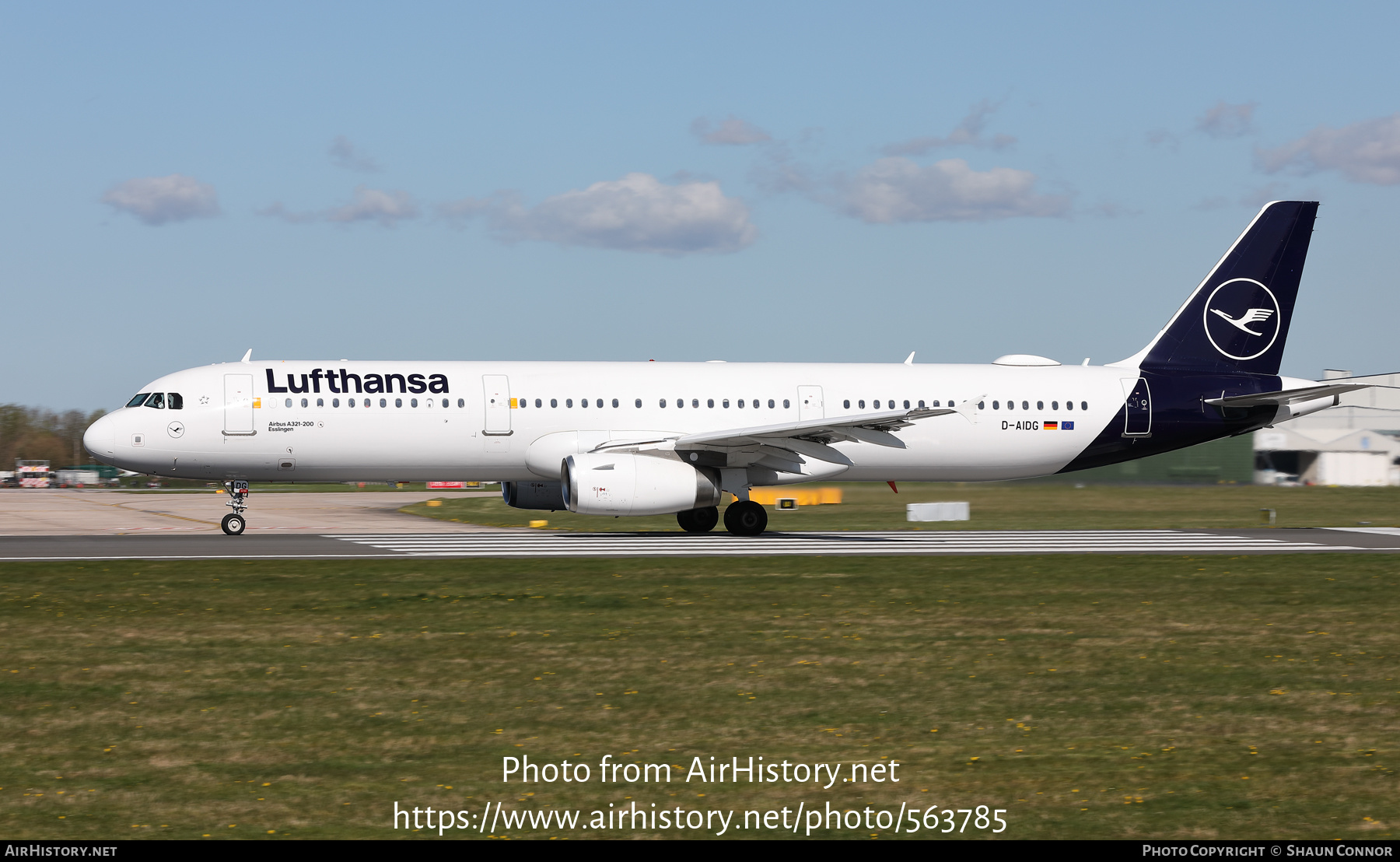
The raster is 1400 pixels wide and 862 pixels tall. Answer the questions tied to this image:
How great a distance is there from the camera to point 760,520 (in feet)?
97.3

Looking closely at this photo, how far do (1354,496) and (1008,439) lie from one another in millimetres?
26929

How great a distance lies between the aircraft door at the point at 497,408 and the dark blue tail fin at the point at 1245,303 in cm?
1632

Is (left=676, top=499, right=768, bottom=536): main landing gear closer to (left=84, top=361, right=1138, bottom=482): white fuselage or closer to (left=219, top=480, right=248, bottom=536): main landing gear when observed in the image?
(left=84, top=361, right=1138, bottom=482): white fuselage

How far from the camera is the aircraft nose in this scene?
27.4 m

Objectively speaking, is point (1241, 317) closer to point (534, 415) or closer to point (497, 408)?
point (534, 415)

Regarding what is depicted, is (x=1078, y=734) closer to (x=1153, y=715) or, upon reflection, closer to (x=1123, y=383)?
(x=1153, y=715)

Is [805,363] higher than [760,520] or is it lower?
higher

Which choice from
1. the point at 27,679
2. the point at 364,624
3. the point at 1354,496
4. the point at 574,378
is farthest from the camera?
the point at 1354,496

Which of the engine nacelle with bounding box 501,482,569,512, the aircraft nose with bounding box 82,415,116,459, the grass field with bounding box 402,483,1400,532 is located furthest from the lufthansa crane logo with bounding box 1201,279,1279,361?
the aircraft nose with bounding box 82,415,116,459

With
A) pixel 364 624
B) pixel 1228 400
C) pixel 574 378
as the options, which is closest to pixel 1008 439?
pixel 1228 400

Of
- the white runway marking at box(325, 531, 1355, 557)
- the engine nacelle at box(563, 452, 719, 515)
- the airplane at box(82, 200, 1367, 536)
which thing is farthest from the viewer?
the airplane at box(82, 200, 1367, 536)

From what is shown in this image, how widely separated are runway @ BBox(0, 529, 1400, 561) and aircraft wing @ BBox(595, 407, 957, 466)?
2.05 m

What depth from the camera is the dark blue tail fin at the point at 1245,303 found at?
32688mm
